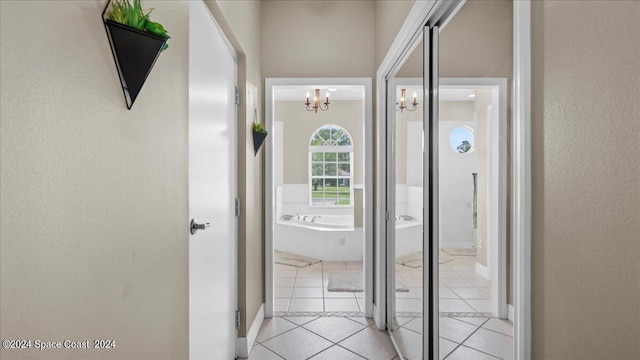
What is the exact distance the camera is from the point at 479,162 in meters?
1.20

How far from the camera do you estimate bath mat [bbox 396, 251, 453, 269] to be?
4.94 ft

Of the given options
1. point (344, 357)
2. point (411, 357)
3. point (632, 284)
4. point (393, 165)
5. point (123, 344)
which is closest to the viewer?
point (632, 284)

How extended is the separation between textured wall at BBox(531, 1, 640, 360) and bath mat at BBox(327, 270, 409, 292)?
2868 millimetres

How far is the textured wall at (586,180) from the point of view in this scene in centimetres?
54

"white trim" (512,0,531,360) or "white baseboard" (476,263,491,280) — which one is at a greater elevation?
"white trim" (512,0,531,360)

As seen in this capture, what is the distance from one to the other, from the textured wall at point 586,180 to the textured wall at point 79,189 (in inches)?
38.8

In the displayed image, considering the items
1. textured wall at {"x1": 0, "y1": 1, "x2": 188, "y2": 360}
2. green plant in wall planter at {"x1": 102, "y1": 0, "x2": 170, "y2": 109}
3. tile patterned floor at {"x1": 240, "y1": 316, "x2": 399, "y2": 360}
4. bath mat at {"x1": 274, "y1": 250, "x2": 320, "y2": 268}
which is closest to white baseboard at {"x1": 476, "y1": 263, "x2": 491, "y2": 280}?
textured wall at {"x1": 0, "y1": 1, "x2": 188, "y2": 360}

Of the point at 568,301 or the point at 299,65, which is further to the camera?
the point at 299,65

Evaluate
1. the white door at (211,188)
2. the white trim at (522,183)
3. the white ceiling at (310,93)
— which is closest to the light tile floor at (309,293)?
the white door at (211,188)

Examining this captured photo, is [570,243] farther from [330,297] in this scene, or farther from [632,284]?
[330,297]

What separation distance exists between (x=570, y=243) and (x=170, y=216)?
3.72 ft

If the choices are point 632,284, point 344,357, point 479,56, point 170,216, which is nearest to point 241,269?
point 344,357

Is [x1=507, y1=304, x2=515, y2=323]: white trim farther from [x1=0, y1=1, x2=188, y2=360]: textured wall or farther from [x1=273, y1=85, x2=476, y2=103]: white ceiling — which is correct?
[x1=0, y1=1, x2=188, y2=360]: textured wall

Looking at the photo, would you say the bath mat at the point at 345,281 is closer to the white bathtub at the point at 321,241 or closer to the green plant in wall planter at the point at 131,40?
the white bathtub at the point at 321,241
